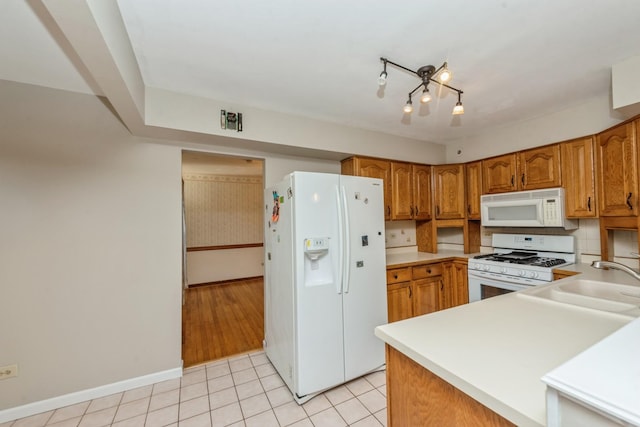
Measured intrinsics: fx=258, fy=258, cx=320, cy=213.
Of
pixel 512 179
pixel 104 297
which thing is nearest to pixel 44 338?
pixel 104 297

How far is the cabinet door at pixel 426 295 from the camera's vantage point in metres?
2.84

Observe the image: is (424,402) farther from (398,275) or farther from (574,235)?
(574,235)

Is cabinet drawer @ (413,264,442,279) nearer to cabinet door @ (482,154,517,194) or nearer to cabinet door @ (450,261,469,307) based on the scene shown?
cabinet door @ (450,261,469,307)

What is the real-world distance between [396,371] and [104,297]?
2338 mm

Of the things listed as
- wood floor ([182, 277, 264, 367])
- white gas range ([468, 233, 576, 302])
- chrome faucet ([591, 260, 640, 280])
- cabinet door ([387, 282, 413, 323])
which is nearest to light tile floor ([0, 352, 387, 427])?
wood floor ([182, 277, 264, 367])

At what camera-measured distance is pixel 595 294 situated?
1.70 m

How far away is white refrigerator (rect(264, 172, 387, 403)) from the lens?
199 centimetres

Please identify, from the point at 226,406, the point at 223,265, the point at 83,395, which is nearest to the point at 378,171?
the point at 226,406

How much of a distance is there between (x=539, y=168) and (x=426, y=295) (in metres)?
1.77

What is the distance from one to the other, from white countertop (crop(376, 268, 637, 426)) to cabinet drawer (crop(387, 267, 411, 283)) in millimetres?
1246

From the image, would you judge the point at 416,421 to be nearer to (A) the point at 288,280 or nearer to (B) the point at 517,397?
(B) the point at 517,397

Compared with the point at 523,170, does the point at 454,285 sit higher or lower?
lower

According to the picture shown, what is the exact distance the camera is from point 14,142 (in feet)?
6.22

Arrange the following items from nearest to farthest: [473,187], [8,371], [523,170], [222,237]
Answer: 1. [8,371]
2. [523,170]
3. [473,187]
4. [222,237]
